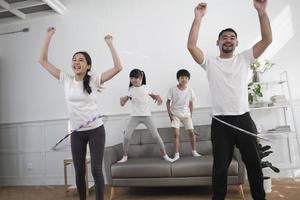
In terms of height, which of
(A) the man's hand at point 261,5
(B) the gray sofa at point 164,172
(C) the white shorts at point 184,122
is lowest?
(B) the gray sofa at point 164,172

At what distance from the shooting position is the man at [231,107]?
6.13ft

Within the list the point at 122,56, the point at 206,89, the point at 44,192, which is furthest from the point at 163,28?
the point at 44,192

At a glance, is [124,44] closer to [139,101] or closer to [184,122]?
[139,101]

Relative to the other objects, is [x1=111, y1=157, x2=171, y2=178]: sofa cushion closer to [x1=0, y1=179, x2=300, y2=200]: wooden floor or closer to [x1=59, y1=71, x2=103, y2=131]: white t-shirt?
[x1=0, y1=179, x2=300, y2=200]: wooden floor

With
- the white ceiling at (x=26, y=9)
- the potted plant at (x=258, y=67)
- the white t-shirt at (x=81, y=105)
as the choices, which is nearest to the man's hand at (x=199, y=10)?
the white t-shirt at (x=81, y=105)

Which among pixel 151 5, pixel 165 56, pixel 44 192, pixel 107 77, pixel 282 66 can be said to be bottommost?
pixel 44 192

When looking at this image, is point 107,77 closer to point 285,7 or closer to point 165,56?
point 165,56

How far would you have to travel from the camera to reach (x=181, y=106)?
3.71m

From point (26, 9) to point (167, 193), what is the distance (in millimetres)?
4026

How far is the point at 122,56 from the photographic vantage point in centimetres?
441

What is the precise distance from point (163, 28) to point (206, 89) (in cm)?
124

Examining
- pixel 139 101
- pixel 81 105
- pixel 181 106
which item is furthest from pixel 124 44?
pixel 81 105

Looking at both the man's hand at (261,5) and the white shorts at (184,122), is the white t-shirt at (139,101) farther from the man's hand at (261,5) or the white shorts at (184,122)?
the man's hand at (261,5)

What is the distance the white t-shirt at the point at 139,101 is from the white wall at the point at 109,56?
58 cm
